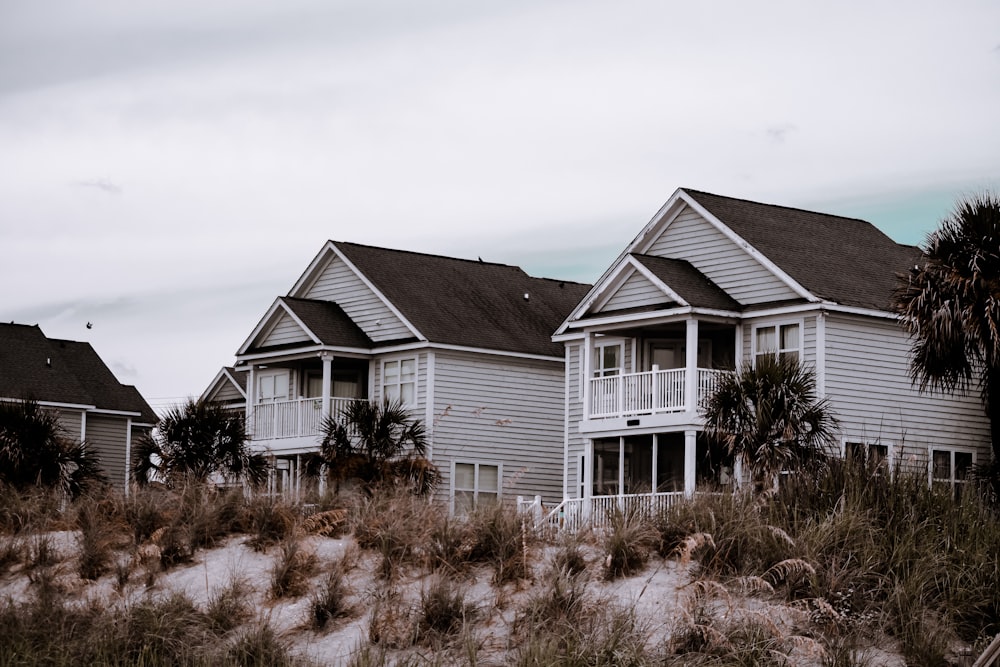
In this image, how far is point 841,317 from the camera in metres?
36.6

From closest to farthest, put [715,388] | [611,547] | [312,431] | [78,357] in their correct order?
1. [611,547]
2. [715,388]
3. [312,431]
4. [78,357]

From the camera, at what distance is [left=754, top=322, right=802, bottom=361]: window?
3672 centimetres

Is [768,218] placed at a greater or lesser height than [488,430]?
greater

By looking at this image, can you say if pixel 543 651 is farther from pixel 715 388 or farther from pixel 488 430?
pixel 488 430

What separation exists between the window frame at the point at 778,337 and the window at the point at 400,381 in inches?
437

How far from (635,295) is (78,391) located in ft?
78.9

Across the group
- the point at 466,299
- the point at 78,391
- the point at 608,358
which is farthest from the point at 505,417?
the point at 78,391

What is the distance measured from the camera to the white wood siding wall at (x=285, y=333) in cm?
4631

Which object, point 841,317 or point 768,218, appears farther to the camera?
point 768,218

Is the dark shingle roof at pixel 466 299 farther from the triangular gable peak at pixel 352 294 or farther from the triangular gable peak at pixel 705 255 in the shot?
the triangular gable peak at pixel 705 255

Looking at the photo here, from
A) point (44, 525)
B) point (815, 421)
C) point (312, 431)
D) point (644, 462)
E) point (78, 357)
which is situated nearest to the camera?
point (44, 525)

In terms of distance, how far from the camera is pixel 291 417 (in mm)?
45812

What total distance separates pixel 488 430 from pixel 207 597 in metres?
26.5

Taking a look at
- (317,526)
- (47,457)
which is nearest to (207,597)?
(317,526)
